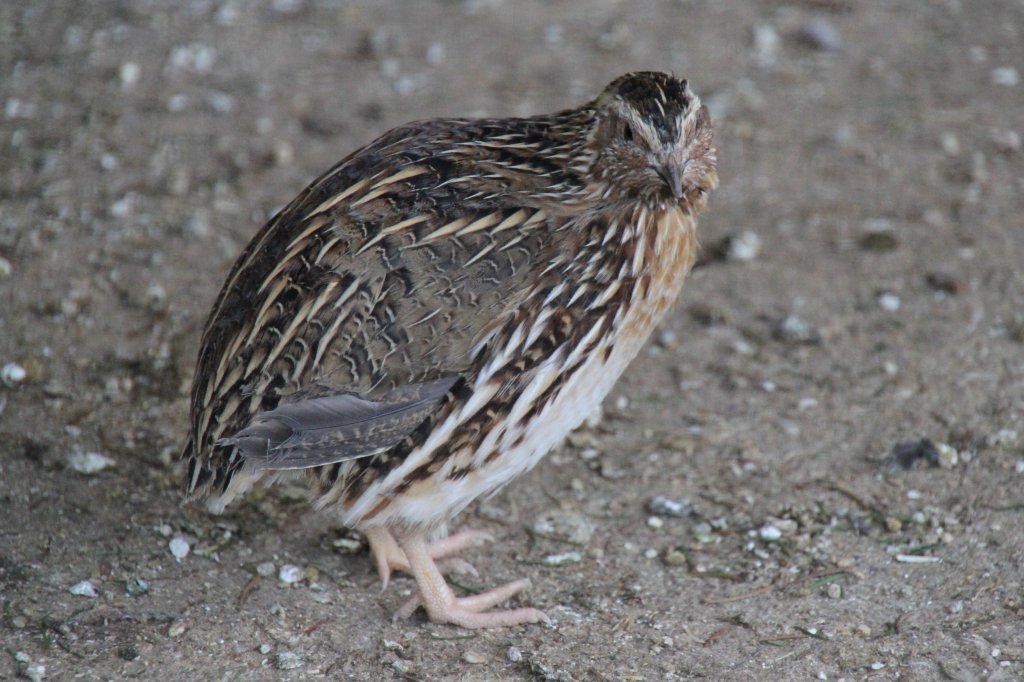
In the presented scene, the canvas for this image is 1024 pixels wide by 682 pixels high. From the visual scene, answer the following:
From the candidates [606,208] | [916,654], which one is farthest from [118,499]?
[916,654]

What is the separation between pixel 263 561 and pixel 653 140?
2.26 metres

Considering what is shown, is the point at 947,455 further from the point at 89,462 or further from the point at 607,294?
the point at 89,462

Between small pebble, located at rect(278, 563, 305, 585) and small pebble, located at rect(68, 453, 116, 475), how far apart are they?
3.27 ft

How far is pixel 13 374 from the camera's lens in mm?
5555

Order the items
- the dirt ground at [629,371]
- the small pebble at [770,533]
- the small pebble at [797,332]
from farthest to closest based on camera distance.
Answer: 1. the small pebble at [797,332]
2. the small pebble at [770,533]
3. the dirt ground at [629,371]

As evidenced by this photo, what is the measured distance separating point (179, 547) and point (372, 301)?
4.76 ft

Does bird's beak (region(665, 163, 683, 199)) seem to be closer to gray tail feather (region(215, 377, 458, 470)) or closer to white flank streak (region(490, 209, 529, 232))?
white flank streak (region(490, 209, 529, 232))

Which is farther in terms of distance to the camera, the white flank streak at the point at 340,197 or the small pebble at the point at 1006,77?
the small pebble at the point at 1006,77

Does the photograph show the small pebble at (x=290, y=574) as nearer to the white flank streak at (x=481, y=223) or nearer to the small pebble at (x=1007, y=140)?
the white flank streak at (x=481, y=223)

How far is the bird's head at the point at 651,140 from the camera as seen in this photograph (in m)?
4.21

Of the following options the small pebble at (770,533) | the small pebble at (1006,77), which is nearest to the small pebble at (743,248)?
the small pebble at (770,533)

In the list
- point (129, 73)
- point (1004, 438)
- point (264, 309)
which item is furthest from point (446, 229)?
point (129, 73)

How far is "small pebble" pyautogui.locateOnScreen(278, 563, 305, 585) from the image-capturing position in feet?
15.4

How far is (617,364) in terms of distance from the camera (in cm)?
445
